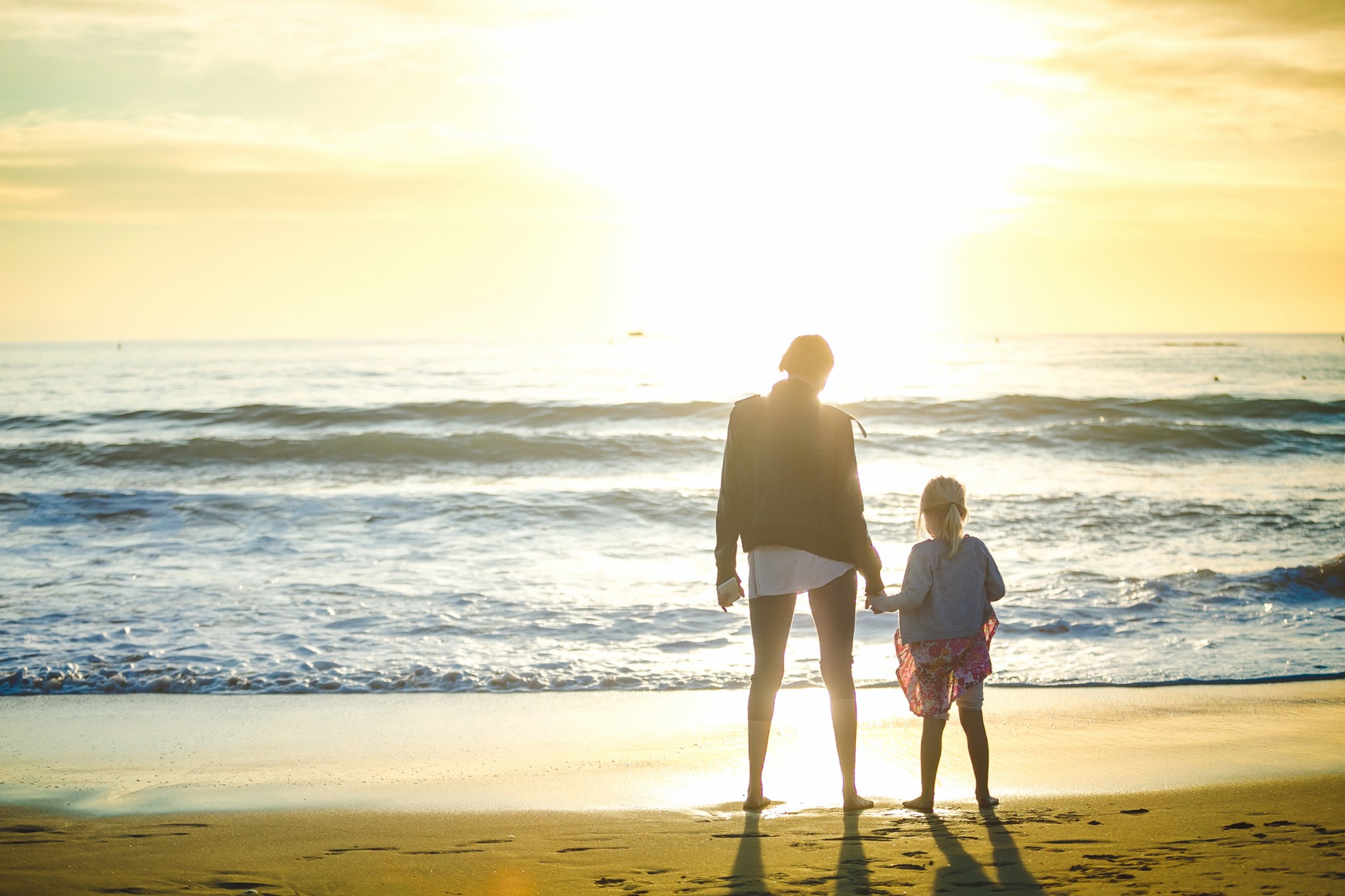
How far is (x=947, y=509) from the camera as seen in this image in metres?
3.87

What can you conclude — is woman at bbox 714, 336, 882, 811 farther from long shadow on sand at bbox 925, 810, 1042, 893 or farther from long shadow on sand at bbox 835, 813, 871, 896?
long shadow on sand at bbox 925, 810, 1042, 893

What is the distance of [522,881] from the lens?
10.2ft

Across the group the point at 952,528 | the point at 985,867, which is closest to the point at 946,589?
the point at 952,528

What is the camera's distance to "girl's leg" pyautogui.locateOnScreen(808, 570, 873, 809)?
12.4 ft

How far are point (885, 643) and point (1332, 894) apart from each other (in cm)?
449

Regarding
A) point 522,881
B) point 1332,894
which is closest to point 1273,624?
point 1332,894

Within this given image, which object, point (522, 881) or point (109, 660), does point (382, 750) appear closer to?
point (522, 881)

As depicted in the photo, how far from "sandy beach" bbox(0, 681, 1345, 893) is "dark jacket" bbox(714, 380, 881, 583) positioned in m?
1.01

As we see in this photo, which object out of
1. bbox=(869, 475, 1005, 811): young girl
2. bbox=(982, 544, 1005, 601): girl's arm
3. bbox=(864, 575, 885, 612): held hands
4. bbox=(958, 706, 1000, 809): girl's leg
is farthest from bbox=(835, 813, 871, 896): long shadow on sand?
bbox=(982, 544, 1005, 601): girl's arm

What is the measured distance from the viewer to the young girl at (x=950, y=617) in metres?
3.87

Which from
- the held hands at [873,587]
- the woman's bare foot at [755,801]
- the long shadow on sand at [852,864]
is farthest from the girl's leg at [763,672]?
the long shadow on sand at [852,864]

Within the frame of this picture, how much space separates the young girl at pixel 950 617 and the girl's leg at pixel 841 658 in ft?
0.47

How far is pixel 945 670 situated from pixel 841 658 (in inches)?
17.1

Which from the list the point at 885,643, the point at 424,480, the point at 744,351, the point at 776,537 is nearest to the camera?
the point at 776,537
